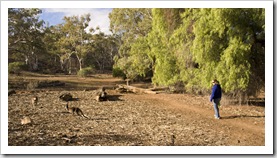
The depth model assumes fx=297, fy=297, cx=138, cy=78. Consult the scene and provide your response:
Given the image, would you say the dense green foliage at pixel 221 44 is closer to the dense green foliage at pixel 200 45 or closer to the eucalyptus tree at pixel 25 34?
the dense green foliage at pixel 200 45

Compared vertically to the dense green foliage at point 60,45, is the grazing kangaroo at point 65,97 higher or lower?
lower

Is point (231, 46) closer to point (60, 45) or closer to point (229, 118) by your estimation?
point (229, 118)

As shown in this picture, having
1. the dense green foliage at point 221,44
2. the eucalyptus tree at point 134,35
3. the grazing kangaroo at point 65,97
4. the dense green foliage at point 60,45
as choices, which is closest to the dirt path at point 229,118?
the dense green foliage at point 221,44

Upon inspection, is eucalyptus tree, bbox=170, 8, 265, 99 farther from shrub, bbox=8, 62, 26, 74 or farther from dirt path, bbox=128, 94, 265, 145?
shrub, bbox=8, 62, 26, 74

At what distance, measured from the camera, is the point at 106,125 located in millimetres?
7426

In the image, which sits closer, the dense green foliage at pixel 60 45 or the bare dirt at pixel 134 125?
the bare dirt at pixel 134 125

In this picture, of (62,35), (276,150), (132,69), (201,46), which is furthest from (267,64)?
(62,35)

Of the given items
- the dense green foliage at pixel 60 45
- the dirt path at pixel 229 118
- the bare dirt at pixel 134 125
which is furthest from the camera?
the dense green foliage at pixel 60 45

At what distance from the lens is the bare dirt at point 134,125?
6301 mm

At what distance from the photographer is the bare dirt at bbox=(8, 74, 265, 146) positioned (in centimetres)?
630

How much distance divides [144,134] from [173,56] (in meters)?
5.80

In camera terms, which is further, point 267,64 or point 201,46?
point 201,46

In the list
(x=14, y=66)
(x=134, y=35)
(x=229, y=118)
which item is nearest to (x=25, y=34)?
(x=14, y=66)
